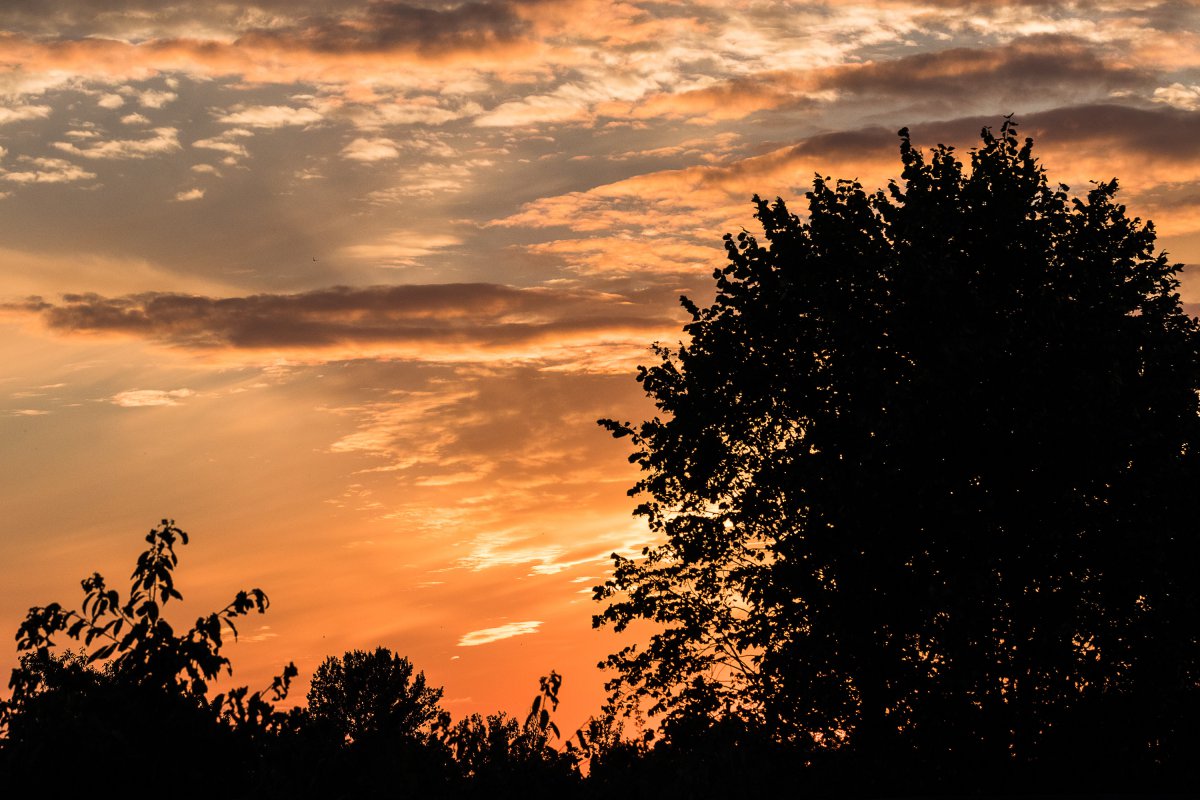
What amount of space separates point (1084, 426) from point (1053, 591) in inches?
161

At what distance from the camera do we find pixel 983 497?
26.6 meters

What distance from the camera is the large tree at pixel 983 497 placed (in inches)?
1029

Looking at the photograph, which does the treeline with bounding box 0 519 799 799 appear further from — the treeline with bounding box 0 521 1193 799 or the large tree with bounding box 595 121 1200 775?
the large tree with bounding box 595 121 1200 775

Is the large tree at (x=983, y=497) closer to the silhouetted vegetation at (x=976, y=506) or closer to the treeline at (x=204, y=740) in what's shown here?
the silhouetted vegetation at (x=976, y=506)

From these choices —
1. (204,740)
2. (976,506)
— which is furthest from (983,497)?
(204,740)

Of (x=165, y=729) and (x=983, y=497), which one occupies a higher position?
(x=983, y=497)

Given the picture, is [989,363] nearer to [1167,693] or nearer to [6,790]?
[1167,693]

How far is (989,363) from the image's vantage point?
26.4m

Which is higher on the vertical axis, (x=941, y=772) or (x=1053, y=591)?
(x=1053, y=591)

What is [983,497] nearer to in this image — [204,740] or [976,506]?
[976,506]

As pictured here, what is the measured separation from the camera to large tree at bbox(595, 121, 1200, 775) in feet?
85.7

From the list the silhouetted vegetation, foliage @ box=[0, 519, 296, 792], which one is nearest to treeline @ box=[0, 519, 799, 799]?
foliage @ box=[0, 519, 296, 792]

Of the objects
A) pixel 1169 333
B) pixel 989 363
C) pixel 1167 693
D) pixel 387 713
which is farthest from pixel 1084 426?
pixel 387 713

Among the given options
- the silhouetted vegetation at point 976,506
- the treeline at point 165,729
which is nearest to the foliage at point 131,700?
the treeline at point 165,729
